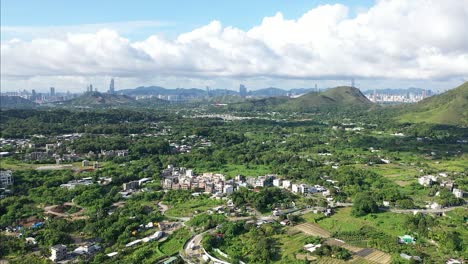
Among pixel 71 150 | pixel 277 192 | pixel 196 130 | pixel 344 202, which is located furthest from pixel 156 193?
pixel 196 130

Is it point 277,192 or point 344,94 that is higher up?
point 344,94

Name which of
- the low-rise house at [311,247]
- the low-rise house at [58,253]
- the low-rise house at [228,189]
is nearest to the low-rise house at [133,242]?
the low-rise house at [58,253]

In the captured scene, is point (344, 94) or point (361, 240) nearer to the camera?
Answer: point (361, 240)

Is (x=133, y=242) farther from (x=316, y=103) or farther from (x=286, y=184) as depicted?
(x=316, y=103)

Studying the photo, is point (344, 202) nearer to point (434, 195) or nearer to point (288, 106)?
point (434, 195)

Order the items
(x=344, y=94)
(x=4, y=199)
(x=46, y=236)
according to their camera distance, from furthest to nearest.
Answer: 1. (x=344, y=94)
2. (x=4, y=199)
3. (x=46, y=236)

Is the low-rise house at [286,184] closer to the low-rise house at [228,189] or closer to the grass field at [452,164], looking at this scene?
the low-rise house at [228,189]
